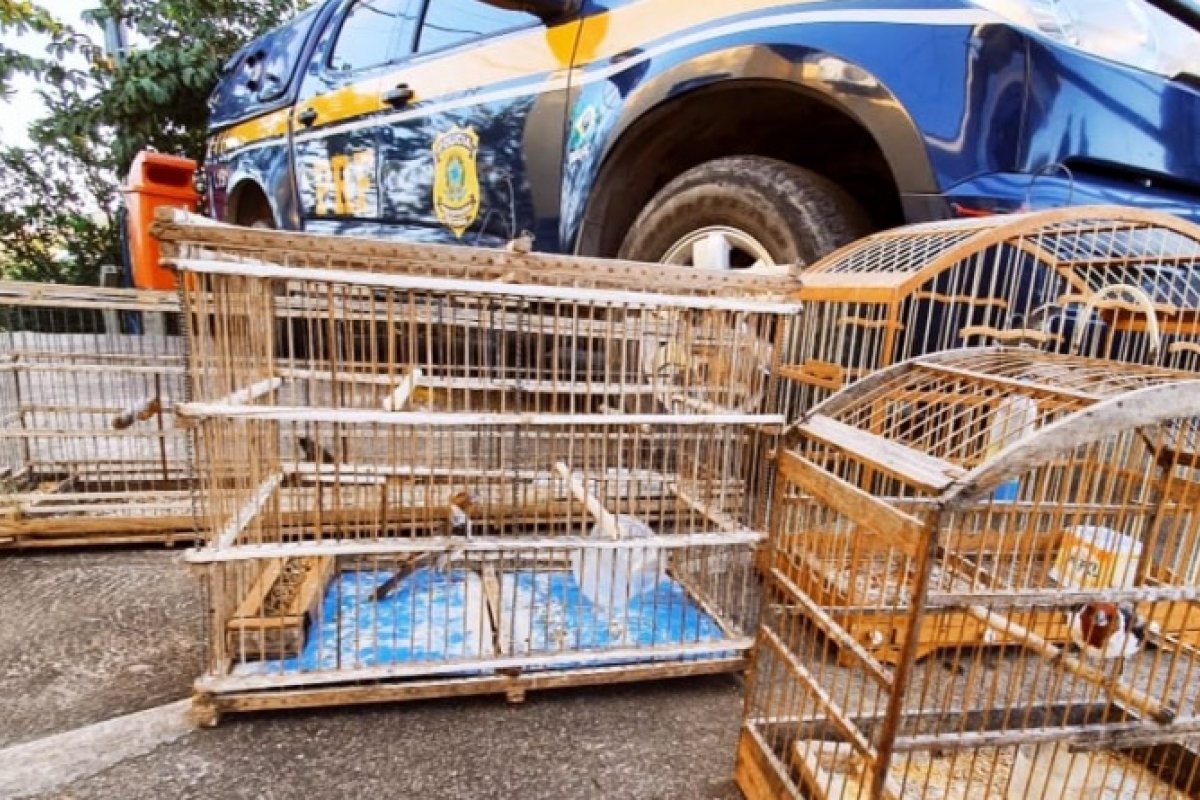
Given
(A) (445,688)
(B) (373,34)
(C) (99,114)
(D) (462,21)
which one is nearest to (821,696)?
(A) (445,688)

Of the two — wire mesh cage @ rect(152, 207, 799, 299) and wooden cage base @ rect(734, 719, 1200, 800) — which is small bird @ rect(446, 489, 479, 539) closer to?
wire mesh cage @ rect(152, 207, 799, 299)

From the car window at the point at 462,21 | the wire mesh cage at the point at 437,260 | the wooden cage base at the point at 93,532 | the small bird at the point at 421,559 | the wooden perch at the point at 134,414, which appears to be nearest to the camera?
the wire mesh cage at the point at 437,260

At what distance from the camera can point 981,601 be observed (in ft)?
3.32

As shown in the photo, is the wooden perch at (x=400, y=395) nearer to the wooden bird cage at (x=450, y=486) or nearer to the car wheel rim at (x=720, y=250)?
the wooden bird cage at (x=450, y=486)

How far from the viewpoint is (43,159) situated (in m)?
6.76

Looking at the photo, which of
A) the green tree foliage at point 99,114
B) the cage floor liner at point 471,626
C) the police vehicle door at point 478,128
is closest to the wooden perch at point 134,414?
the cage floor liner at point 471,626

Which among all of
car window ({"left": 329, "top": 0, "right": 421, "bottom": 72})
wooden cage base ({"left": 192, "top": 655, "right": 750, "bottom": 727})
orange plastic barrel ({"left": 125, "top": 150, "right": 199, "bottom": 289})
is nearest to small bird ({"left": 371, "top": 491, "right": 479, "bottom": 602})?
wooden cage base ({"left": 192, "top": 655, "right": 750, "bottom": 727})

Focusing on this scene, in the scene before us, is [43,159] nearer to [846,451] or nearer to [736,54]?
[736,54]

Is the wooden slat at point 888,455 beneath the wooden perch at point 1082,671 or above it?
above

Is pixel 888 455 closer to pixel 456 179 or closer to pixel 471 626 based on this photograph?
pixel 471 626

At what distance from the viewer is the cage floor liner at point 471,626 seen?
63.6 inches

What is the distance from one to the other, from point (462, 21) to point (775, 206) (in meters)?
2.11

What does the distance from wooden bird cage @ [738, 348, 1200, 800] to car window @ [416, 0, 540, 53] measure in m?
2.55

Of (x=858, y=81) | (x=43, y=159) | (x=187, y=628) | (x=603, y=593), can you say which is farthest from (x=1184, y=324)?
(x=43, y=159)
